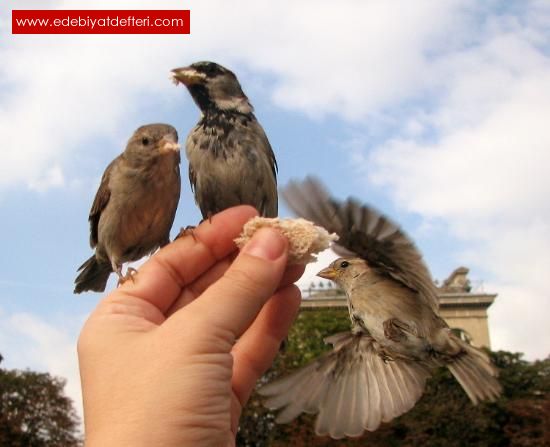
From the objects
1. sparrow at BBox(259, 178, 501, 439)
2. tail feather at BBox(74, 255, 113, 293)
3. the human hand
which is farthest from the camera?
tail feather at BBox(74, 255, 113, 293)

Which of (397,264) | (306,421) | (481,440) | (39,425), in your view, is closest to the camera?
(397,264)

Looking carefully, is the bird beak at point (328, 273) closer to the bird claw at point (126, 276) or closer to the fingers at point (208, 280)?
the fingers at point (208, 280)

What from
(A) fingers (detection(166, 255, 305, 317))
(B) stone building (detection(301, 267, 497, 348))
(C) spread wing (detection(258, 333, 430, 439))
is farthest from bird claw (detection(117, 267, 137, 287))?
(B) stone building (detection(301, 267, 497, 348))

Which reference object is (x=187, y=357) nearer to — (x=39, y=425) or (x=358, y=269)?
(x=358, y=269)

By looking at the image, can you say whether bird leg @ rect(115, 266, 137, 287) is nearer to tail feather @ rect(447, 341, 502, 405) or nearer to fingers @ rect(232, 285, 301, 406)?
fingers @ rect(232, 285, 301, 406)

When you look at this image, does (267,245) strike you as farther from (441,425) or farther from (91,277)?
(441,425)

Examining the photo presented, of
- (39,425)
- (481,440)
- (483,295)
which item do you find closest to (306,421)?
(481,440)
